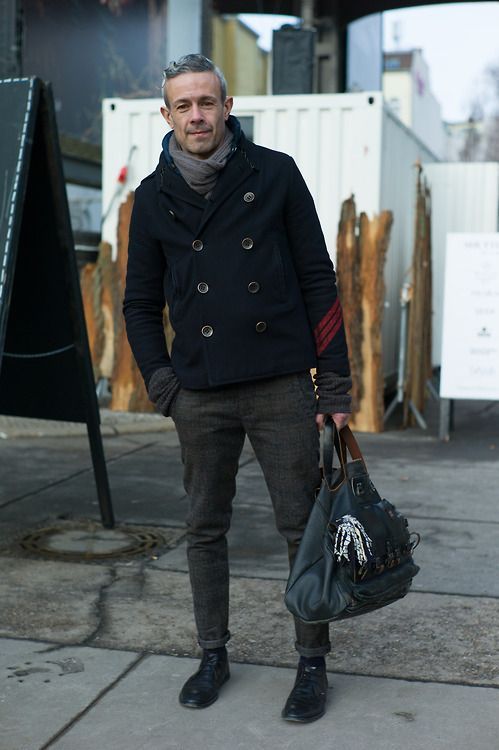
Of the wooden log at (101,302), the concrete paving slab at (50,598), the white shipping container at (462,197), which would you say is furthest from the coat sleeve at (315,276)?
the white shipping container at (462,197)

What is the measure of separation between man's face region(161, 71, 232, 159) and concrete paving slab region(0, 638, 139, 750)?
1.70 metres

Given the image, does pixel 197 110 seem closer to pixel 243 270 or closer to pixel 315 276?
pixel 243 270

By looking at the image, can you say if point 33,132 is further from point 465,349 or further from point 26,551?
point 465,349

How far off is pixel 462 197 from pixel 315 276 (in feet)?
32.5

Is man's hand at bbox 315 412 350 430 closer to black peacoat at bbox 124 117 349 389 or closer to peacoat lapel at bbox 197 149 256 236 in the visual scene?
black peacoat at bbox 124 117 349 389

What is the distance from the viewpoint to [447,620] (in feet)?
13.7

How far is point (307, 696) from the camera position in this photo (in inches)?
130

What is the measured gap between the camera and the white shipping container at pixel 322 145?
901 cm

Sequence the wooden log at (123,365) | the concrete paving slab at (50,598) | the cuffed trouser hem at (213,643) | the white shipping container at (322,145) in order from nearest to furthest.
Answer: the cuffed trouser hem at (213,643), the concrete paving slab at (50,598), the white shipping container at (322,145), the wooden log at (123,365)

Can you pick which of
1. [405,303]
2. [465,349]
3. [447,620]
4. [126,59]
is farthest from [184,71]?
[126,59]

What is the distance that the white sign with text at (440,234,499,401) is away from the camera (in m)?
8.45

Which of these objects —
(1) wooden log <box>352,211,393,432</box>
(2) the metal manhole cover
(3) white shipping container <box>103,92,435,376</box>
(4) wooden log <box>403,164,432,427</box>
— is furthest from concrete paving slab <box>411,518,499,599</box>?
(3) white shipping container <box>103,92,435,376</box>

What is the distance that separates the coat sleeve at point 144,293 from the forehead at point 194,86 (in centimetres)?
34

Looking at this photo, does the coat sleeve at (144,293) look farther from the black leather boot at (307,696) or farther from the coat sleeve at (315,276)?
the black leather boot at (307,696)
